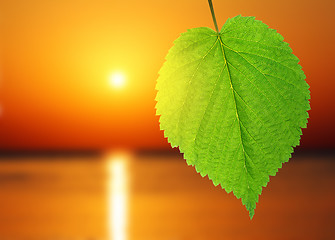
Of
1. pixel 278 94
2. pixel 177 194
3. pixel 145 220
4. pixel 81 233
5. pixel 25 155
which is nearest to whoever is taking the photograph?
pixel 278 94

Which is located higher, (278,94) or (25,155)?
(25,155)

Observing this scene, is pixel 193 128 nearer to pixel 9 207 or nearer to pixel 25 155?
pixel 9 207

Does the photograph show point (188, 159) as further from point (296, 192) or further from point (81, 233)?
point (296, 192)

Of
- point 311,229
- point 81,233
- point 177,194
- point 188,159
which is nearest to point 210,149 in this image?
point 188,159

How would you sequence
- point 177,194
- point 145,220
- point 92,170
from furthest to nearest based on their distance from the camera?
point 92,170
point 177,194
point 145,220

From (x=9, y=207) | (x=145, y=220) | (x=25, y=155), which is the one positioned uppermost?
(x=25, y=155)

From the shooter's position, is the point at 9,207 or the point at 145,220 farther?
the point at 9,207

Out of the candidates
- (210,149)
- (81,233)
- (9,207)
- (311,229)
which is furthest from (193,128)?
(9,207)
